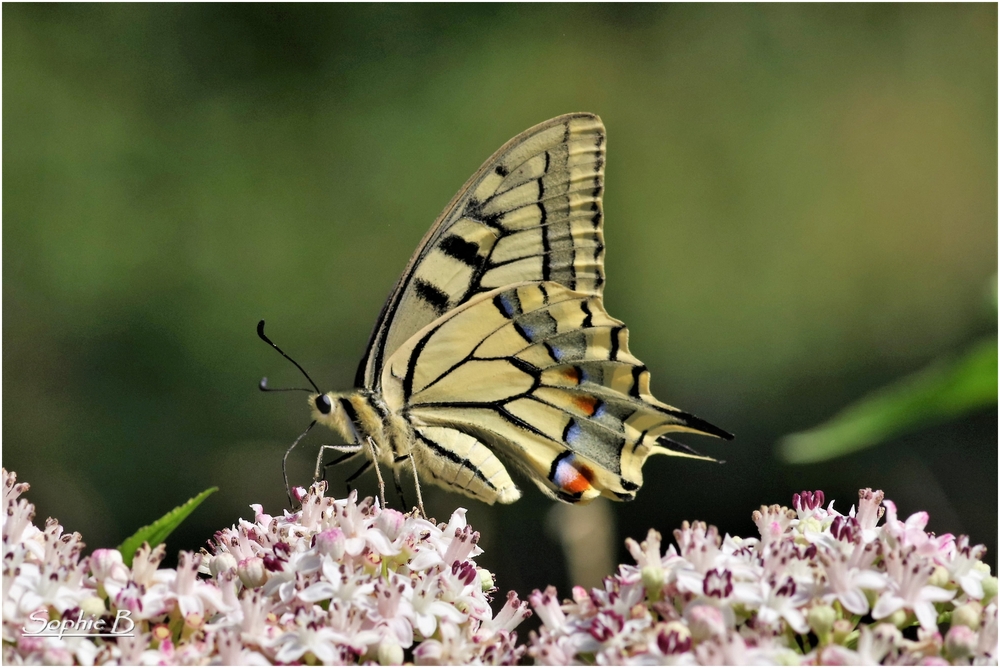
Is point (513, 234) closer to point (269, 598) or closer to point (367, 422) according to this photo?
point (367, 422)

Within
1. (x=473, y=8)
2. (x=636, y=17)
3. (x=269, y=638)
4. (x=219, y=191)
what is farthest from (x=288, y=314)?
(x=269, y=638)

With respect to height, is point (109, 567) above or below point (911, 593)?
below

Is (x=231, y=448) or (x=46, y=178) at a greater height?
(x=46, y=178)

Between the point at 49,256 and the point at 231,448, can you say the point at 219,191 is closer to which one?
the point at 49,256

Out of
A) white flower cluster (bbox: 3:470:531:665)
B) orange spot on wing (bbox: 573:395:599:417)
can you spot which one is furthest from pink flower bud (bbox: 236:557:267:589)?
orange spot on wing (bbox: 573:395:599:417)

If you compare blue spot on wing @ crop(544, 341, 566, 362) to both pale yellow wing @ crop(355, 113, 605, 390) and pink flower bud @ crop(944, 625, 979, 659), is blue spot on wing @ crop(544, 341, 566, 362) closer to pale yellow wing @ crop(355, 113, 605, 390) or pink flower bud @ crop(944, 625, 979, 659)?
pale yellow wing @ crop(355, 113, 605, 390)

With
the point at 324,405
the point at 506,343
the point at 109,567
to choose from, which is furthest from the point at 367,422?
the point at 109,567

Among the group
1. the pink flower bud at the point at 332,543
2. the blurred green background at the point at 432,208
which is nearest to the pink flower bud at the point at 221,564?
the pink flower bud at the point at 332,543

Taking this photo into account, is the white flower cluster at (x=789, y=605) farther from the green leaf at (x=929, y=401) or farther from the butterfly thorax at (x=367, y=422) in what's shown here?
the butterfly thorax at (x=367, y=422)
